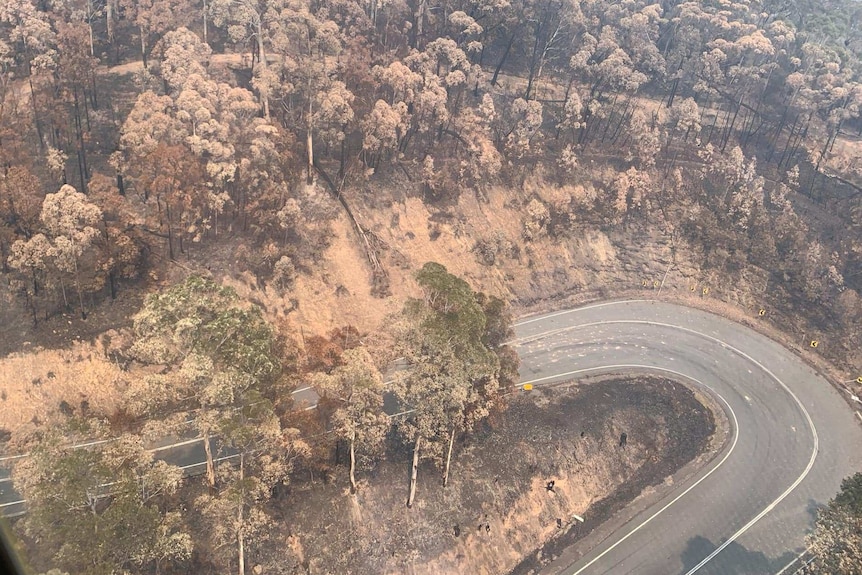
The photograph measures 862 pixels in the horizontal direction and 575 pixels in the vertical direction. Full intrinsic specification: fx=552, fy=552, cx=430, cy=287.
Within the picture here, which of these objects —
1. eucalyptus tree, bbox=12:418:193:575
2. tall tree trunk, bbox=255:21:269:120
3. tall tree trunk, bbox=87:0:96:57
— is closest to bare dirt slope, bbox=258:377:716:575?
eucalyptus tree, bbox=12:418:193:575

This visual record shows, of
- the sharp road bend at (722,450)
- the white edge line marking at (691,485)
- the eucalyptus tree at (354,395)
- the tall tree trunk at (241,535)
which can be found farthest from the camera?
the white edge line marking at (691,485)

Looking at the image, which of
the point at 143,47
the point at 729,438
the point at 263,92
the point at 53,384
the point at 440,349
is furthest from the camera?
the point at 143,47

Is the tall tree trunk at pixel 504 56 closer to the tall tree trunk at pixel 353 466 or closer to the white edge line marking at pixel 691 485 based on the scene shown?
the white edge line marking at pixel 691 485

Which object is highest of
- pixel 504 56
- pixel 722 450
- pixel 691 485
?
pixel 504 56

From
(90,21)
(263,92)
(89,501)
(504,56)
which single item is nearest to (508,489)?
(89,501)

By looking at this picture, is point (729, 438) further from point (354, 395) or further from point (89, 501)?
point (89, 501)

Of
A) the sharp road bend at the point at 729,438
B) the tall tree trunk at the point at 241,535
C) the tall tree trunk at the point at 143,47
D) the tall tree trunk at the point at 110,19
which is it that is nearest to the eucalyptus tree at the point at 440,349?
the tall tree trunk at the point at 241,535

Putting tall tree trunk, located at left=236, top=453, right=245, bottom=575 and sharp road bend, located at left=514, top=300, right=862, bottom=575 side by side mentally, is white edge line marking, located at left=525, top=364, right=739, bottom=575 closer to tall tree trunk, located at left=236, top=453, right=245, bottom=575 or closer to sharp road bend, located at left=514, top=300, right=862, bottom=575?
sharp road bend, located at left=514, top=300, right=862, bottom=575
